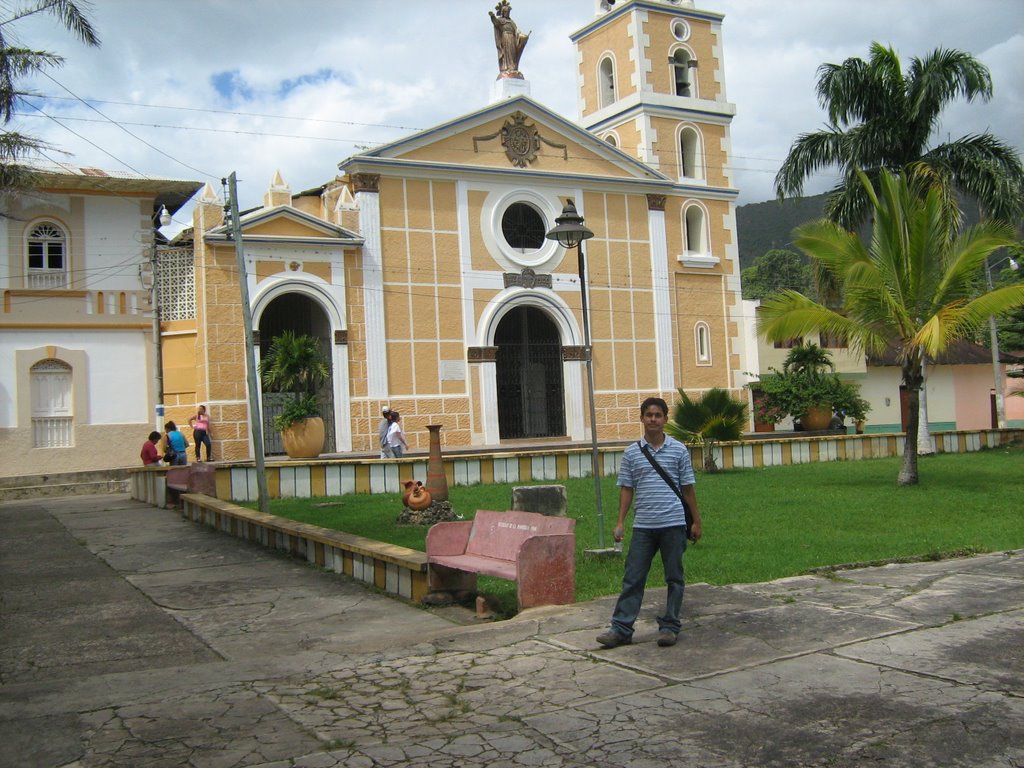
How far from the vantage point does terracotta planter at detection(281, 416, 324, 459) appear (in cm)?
2258

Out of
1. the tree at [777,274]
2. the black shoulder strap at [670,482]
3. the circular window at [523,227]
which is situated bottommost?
the black shoulder strap at [670,482]

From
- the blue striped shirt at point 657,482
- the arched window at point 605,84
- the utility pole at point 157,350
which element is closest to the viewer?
the blue striped shirt at point 657,482

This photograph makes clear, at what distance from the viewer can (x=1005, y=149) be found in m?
23.4

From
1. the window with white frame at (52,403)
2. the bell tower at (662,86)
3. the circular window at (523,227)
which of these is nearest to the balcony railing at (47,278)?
the window with white frame at (52,403)

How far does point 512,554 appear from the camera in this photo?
8.04 meters

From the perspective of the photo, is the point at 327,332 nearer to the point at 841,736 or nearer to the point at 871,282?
the point at 871,282

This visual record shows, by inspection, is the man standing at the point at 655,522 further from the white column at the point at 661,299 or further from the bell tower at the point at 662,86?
the bell tower at the point at 662,86

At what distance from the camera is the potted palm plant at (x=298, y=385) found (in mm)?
22547

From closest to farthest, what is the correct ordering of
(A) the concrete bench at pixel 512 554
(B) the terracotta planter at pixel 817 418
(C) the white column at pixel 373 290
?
(A) the concrete bench at pixel 512 554 → (C) the white column at pixel 373 290 → (B) the terracotta planter at pixel 817 418

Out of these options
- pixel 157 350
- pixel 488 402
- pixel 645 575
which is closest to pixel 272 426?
pixel 157 350

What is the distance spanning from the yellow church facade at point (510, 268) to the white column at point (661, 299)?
0.15 ft

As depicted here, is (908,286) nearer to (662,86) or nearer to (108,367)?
(662,86)

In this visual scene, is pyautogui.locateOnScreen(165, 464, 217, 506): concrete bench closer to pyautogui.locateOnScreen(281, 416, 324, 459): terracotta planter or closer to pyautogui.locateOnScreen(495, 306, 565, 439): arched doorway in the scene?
pyautogui.locateOnScreen(281, 416, 324, 459): terracotta planter

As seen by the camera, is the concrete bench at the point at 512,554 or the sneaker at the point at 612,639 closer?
the sneaker at the point at 612,639
